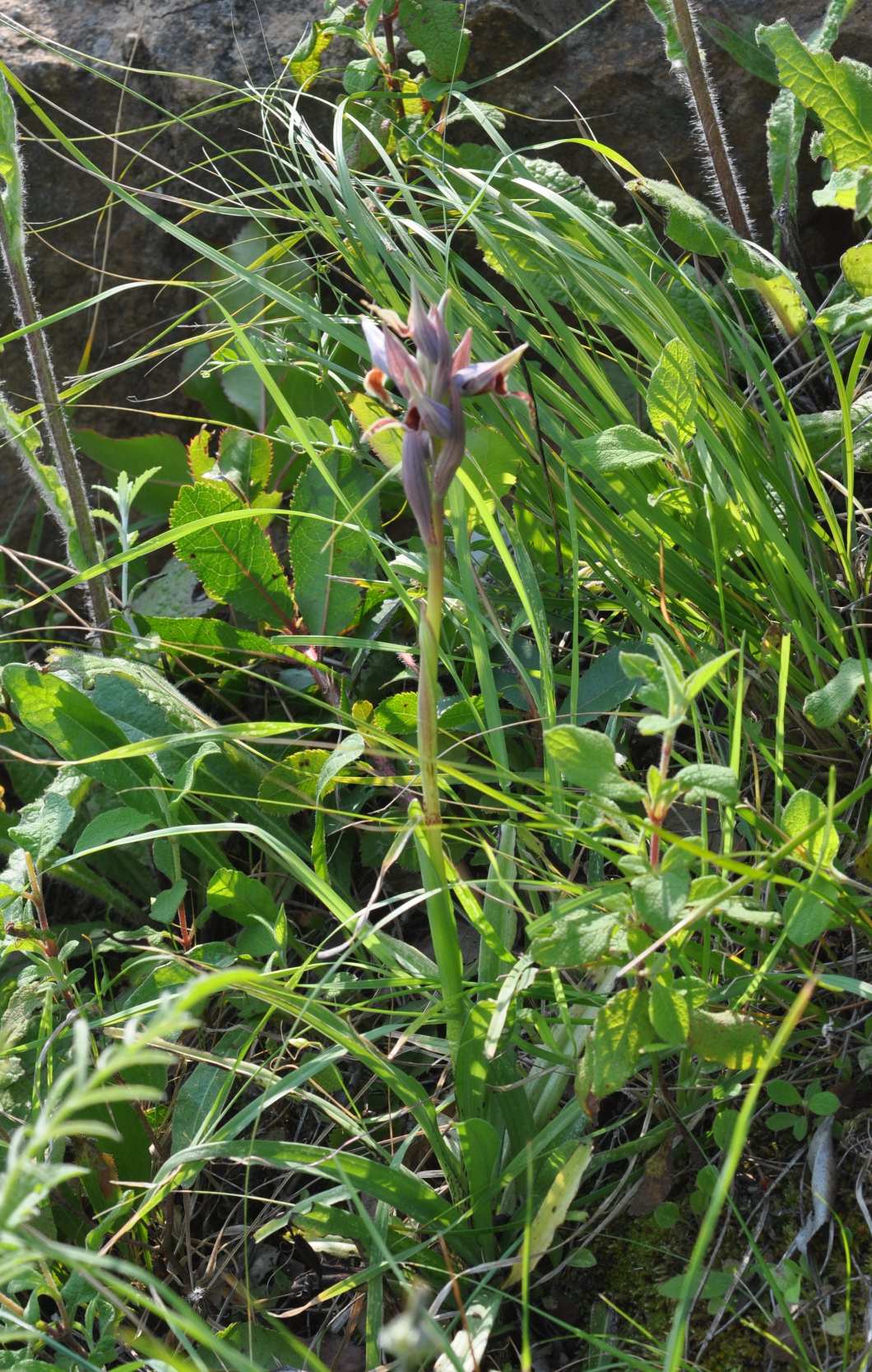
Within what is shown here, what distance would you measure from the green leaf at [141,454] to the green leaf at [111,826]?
92cm

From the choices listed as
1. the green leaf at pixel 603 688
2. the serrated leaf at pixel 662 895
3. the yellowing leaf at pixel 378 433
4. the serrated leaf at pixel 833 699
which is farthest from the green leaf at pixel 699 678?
the yellowing leaf at pixel 378 433

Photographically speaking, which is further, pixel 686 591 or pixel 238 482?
pixel 238 482

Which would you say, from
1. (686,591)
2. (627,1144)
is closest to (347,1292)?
(627,1144)

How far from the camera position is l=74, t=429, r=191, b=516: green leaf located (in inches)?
90.0

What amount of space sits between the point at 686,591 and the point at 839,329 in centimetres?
42

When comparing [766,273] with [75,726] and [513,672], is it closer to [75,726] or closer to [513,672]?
[513,672]

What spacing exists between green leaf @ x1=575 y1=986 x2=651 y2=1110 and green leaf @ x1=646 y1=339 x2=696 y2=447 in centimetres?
72

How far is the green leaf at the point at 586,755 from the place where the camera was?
1104mm

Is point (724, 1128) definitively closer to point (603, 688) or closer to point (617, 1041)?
point (617, 1041)

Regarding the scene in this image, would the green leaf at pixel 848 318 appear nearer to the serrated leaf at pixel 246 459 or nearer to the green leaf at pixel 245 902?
the serrated leaf at pixel 246 459

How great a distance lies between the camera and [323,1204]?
4.08 ft

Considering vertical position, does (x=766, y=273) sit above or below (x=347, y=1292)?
above

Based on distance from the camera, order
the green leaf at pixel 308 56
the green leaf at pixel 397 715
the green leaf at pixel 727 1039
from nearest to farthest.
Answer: the green leaf at pixel 727 1039 < the green leaf at pixel 397 715 < the green leaf at pixel 308 56

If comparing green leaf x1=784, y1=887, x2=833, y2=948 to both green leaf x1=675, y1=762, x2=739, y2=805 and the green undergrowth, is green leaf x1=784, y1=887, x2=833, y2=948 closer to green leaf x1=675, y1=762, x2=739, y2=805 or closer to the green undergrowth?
the green undergrowth
